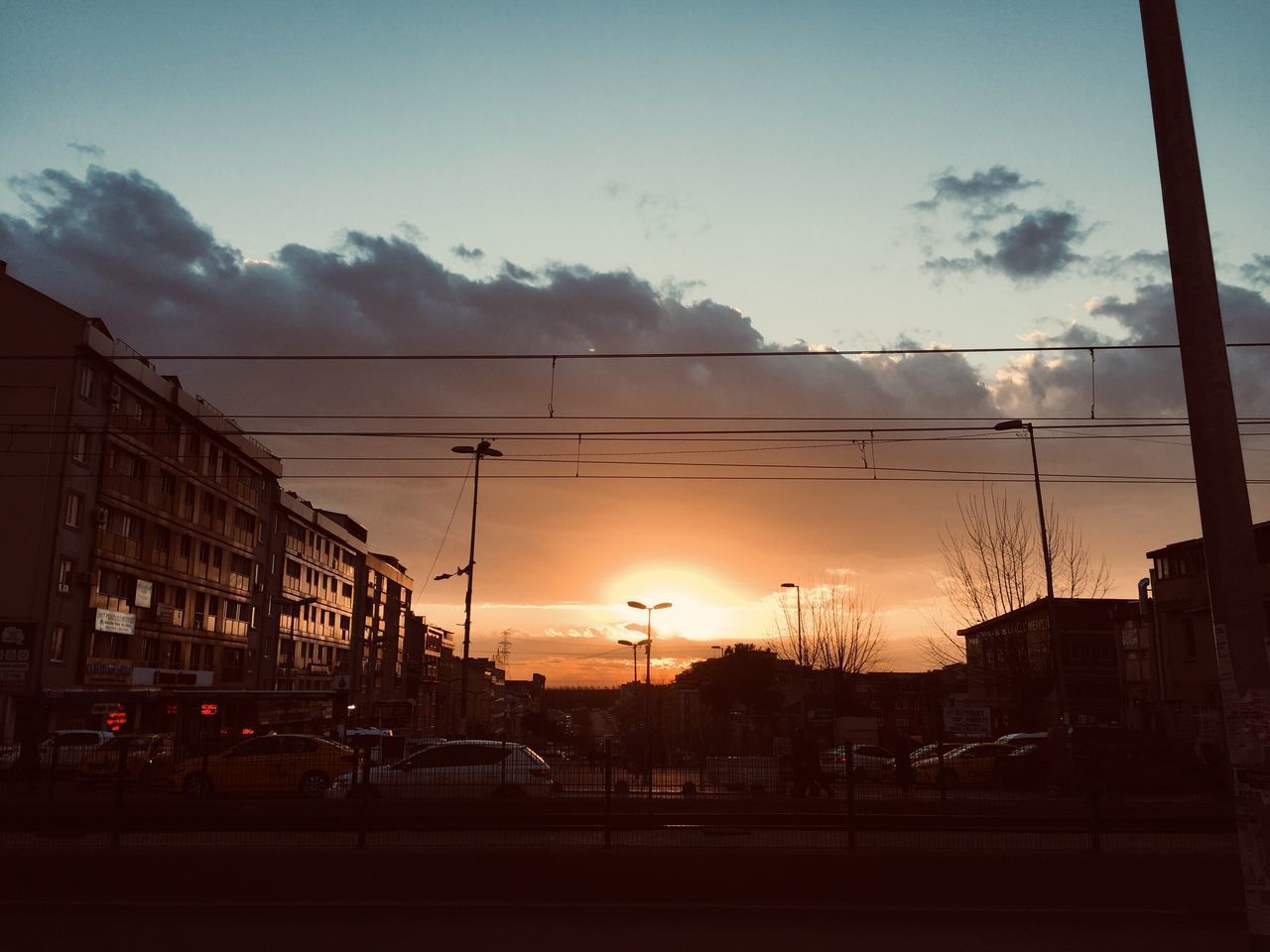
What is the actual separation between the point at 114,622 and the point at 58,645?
3486mm

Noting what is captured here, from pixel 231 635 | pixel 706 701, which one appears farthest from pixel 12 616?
pixel 706 701

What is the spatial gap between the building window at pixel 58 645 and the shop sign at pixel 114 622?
1443 mm

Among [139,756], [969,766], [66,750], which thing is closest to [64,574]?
[139,756]

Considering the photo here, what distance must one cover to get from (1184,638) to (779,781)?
40.6 m

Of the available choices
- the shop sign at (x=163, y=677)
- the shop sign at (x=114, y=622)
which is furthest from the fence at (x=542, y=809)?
the shop sign at (x=163, y=677)

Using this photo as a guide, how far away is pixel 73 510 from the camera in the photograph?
147 ft

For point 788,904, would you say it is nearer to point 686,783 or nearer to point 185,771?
point 686,783

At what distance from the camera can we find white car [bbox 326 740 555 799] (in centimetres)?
1712

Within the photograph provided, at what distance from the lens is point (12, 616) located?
42312 mm

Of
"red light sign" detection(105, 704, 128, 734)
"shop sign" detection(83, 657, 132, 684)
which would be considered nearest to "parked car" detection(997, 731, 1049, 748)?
"red light sign" detection(105, 704, 128, 734)

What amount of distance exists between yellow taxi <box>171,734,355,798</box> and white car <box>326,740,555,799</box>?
2822 mm

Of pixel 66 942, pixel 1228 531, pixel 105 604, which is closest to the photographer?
pixel 1228 531

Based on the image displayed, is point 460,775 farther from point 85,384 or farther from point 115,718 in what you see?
point 85,384

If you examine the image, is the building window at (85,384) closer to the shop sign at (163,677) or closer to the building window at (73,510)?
the building window at (73,510)
